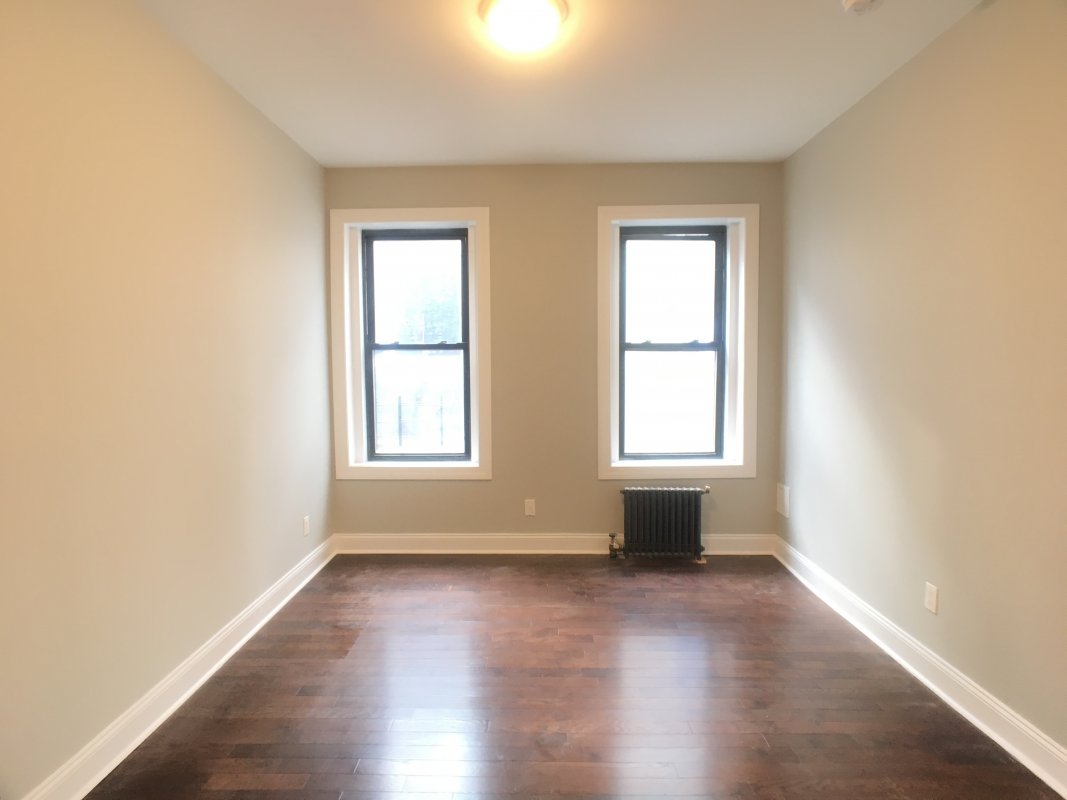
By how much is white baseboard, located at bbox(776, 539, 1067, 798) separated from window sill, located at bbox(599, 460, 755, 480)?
28.7 inches

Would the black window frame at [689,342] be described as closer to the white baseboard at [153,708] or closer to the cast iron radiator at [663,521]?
the cast iron radiator at [663,521]

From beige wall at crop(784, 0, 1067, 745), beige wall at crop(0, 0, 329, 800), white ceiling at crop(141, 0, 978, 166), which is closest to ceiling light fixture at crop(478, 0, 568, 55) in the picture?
white ceiling at crop(141, 0, 978, 166)

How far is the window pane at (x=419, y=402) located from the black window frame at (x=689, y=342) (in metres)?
1.15

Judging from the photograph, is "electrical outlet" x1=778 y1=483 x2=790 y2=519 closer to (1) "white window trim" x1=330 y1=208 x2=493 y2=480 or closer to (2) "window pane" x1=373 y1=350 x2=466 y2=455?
(1) "white window trim" x1=330 y1=208 x2=493 y2=480

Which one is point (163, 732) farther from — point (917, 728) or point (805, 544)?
point (805, 544)

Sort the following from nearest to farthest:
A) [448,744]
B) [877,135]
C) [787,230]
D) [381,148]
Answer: [448,744] < [877,135] < [381,148] < [787,230]

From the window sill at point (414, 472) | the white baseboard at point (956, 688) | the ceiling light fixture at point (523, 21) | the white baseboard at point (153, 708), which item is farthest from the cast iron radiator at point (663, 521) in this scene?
the ceiling light fixture at point (523, 21)

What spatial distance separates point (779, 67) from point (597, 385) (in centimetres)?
187

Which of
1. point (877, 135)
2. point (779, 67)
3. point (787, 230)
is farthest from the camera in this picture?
point (787, 230)

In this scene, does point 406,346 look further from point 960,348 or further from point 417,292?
point 960,348

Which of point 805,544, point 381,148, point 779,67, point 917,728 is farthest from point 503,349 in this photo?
point 917,728

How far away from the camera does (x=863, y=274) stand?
2344 millimetres

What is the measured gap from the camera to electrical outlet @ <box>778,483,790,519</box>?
10.2 feet

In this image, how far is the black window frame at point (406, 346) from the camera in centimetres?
337
